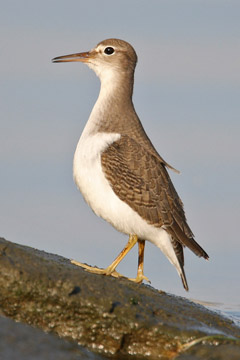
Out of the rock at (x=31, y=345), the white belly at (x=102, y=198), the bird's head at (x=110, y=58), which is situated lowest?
the rock at (x=31, y=345)

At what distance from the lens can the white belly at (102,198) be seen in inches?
344

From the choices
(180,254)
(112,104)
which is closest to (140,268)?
(180,254)

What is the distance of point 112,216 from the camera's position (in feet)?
28.8

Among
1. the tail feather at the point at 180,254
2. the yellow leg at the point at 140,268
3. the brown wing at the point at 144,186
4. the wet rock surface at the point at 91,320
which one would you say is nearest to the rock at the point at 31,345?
the wet rock surface at the point at 91,320

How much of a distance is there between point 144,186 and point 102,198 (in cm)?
61

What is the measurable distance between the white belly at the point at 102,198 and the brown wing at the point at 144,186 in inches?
2.8

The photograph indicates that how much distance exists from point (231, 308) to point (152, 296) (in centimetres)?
439

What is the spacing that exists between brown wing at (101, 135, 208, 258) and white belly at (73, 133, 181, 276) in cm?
7

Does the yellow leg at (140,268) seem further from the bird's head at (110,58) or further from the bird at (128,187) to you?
the bird's head at (110,58)

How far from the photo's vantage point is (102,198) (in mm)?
8719

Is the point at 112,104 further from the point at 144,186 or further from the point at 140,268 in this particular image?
the point at 140,268

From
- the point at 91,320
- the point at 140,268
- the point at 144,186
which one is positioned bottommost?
the point at 91,320

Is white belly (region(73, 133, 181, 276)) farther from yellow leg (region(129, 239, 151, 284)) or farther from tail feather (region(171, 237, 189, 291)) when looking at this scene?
yellow leg (region(129, 239, 151, 284))

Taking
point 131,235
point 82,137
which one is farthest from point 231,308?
point 82,137
